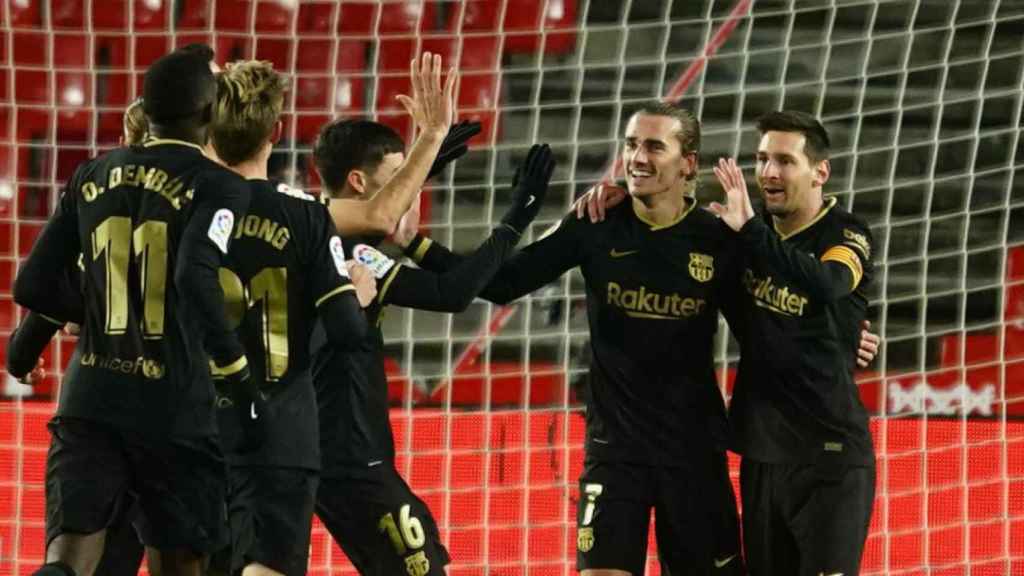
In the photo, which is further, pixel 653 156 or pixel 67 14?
pixel 67 14

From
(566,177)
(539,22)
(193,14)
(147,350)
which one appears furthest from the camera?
(539,22)

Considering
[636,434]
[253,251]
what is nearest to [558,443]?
[636,434]

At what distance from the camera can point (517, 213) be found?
13.7 feet

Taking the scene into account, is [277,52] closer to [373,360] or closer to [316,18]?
[316,18]

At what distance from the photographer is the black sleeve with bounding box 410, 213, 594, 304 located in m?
4.34

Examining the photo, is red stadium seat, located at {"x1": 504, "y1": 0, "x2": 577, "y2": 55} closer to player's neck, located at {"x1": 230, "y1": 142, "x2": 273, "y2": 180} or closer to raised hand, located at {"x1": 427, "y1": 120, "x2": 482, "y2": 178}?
raised hand, located at {"x1": 427, "y1": 120, "x2": 482, "y2": 178}

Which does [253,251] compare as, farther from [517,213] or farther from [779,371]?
[779,371]

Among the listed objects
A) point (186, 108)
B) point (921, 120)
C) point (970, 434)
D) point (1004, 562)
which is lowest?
point (1004, 562)

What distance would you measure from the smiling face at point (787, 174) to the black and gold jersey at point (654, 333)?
0.16 metres

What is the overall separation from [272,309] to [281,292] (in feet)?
0.14

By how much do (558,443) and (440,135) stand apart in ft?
7.22

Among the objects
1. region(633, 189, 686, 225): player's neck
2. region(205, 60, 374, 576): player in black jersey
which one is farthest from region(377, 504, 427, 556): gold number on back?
region(633, 189, 686, 225): player's neck

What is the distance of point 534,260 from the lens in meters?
4.36

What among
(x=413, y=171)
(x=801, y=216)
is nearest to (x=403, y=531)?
(x=413, y=171)
